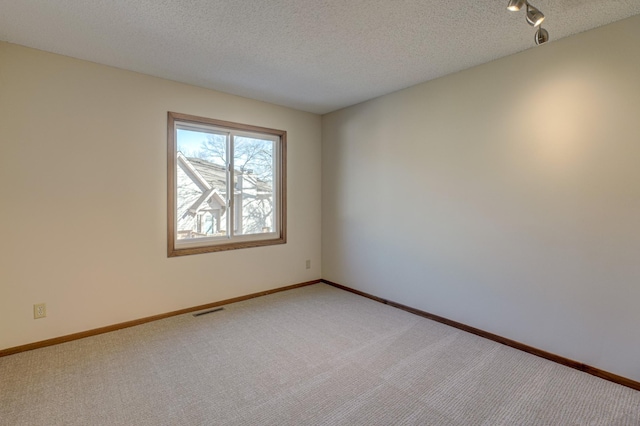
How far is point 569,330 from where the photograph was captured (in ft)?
7.63

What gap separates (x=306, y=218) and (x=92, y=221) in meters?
2.45

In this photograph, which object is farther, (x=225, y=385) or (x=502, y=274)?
(x=502, y=274)

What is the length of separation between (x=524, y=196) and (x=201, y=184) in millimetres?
3182

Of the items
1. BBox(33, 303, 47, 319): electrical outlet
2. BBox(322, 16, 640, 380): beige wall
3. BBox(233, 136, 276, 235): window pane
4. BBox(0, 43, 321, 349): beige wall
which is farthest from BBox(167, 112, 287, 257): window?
BBox(322, 16, 640, 380): beige wall

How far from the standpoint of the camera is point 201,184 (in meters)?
3.50

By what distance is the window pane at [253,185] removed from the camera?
381 cm

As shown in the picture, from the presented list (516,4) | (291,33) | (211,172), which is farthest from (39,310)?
(516,4)

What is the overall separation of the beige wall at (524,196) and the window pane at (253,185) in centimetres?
131

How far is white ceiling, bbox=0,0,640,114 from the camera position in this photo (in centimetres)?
196

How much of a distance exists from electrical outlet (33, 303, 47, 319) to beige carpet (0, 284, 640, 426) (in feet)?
0.98

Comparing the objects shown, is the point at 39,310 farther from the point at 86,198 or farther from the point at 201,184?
the point at 201,184

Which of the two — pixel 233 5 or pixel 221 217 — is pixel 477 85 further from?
pixel 221 217

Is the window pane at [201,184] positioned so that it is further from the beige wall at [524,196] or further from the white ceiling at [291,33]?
the beige wall at [524,196]

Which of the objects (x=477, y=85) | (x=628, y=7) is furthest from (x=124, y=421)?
(x=628, y=7)
